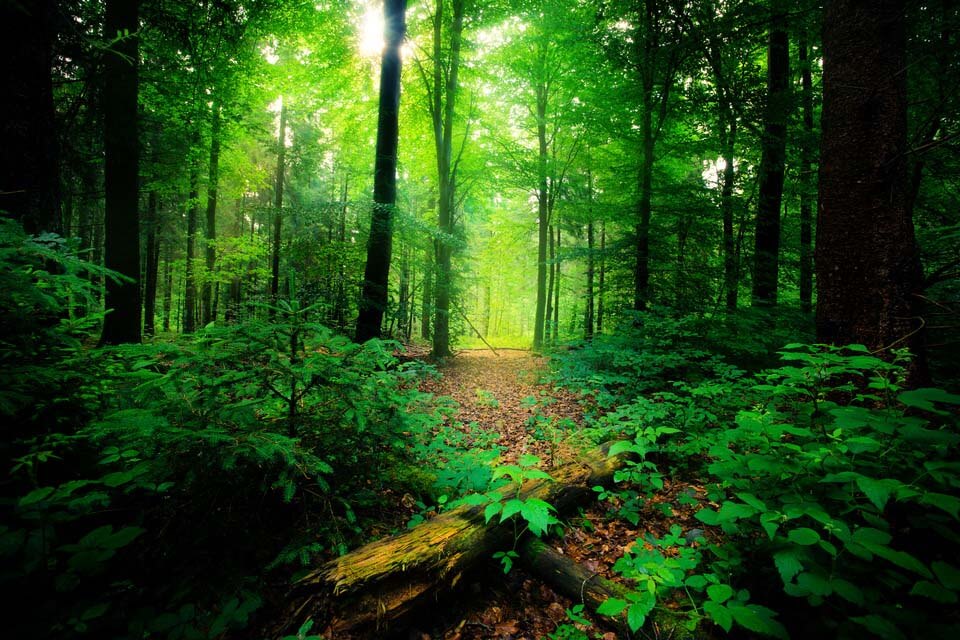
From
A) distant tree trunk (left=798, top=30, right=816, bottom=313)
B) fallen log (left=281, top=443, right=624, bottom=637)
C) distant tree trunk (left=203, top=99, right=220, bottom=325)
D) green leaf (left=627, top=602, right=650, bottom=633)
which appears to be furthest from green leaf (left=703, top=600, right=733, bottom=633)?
distant tree trunk (left=203, top=99, right=220, bottom=325)

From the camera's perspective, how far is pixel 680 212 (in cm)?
759

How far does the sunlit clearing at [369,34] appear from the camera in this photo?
29.2ft

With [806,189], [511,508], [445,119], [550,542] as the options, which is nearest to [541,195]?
[445,119]

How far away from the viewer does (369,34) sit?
9.61 m

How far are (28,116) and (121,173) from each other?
2817 millimetres

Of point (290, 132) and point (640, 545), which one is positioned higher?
point (290, 132)

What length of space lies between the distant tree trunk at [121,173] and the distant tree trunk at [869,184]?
9.86 metres

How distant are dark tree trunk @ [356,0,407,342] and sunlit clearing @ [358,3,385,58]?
2.28m

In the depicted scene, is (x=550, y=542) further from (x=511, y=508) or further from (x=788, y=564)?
(x=788, y=564)

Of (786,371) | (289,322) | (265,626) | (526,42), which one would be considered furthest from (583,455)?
(526,42)

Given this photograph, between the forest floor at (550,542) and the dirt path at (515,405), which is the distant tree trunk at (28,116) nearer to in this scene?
the forest floor at (550,542)

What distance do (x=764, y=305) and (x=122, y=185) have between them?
13.0m

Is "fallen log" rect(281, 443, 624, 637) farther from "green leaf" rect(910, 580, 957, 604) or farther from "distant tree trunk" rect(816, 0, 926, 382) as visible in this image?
"distant tree trunk" rect(816, 0, 926, 382)

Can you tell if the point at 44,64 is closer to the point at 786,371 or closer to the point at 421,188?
the point at 786,371
